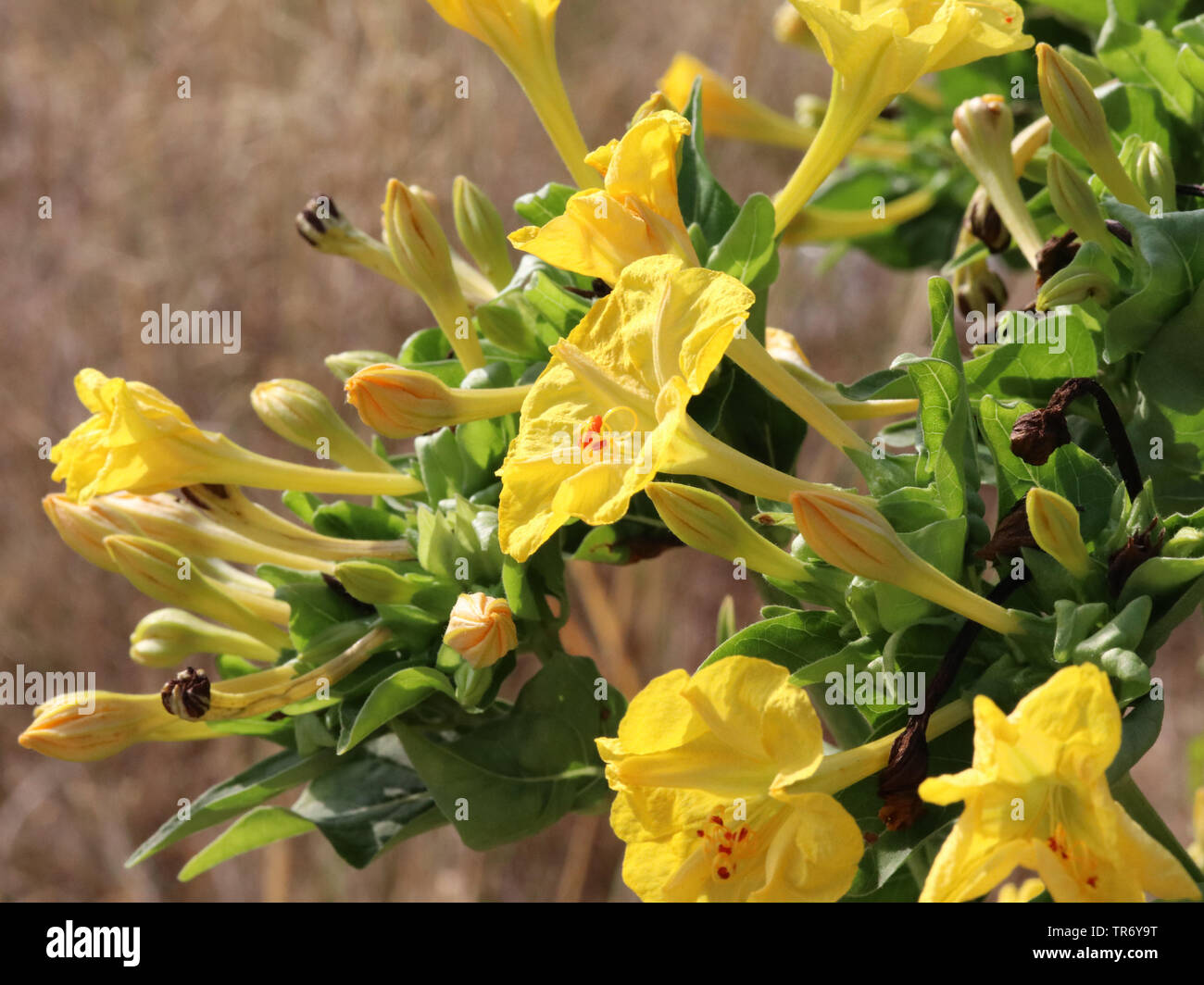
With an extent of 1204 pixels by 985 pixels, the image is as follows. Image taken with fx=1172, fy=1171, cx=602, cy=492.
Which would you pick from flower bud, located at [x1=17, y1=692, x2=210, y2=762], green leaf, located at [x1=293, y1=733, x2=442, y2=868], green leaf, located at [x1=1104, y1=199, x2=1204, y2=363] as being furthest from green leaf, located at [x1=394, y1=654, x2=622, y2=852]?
green leaf, located at [x1=1104, y1=199, x2=1204, y2=363]

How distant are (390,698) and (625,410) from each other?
26 centimetres

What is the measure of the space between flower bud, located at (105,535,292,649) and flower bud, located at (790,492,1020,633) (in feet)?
1.59

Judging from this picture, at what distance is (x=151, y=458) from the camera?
2.85 feet

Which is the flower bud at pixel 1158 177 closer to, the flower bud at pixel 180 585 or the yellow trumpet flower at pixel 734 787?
the yellow trumpet flower at pixel 734 787

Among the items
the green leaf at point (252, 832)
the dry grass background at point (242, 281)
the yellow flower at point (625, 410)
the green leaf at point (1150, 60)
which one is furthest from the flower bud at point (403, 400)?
the dry grass background at point (242, 281)

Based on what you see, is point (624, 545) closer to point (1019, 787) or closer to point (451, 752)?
→ point (451, 752)

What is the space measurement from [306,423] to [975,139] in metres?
0.57

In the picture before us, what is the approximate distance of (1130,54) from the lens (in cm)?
93

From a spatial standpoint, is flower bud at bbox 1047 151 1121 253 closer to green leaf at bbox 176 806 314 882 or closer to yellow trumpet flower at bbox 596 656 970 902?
yellow trumpet flower at bbox 596 656 970 902

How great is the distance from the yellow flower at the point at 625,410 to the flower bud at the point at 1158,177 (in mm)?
353

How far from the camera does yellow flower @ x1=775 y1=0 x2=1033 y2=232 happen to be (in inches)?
29.7

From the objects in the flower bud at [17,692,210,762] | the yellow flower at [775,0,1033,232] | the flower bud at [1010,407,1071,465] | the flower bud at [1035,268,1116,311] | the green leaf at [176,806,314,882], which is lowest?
the green leaf at [176,806,314,882]

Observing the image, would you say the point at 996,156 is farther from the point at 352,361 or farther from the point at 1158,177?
the point at 352,361
